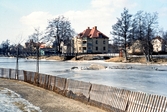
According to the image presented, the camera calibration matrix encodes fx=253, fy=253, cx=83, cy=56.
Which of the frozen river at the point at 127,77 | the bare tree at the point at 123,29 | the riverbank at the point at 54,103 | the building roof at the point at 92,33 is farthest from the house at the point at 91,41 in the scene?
the riverbank at the point at 54,103

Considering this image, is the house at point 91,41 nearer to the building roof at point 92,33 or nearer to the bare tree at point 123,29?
the building roof at point 92,33

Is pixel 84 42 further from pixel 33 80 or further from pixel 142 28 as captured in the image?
pixel 33 80

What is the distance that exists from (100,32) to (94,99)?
98.8 metres

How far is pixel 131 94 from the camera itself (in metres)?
12.7

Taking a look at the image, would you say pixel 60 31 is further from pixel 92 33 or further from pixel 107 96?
pixel 107 96

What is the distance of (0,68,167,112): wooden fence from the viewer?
11.5m

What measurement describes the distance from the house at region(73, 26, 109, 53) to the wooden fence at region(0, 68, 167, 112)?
8634 centimetres

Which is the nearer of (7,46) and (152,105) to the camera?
(152,105)

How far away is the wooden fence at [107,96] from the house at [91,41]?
8634 centimetres

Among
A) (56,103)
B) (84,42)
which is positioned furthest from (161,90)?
(84,42)

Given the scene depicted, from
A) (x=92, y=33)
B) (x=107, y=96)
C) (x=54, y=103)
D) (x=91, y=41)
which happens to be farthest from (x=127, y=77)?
(x=92, y=33)

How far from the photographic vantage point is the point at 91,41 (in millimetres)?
108938


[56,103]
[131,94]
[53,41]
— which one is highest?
[53,41]

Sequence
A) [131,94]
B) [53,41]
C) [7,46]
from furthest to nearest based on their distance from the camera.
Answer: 1. [7,46]
2. [53,41]
3. [131,94]
